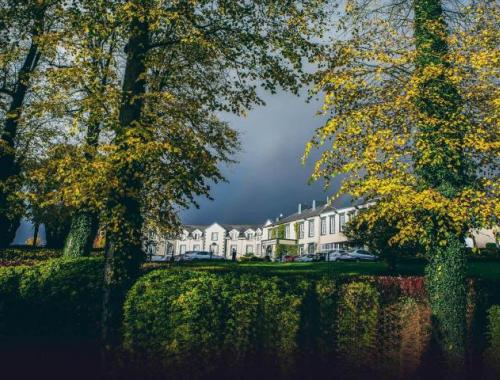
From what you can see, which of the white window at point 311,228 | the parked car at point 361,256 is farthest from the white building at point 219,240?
the parked car at point 361,256

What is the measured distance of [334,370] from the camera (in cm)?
853

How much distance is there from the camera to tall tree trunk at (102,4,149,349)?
358 inches

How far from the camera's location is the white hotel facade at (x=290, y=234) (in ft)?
220

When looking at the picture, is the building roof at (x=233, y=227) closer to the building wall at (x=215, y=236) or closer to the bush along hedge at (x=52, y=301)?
the building wall at (x=215, y=236)

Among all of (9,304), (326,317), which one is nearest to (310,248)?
(9,304)

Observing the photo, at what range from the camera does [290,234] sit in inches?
3243

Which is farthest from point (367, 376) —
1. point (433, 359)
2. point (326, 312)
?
point (433, 359)

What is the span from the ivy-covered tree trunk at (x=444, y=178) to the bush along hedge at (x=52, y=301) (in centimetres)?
788

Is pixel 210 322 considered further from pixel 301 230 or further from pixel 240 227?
pixel 240 227

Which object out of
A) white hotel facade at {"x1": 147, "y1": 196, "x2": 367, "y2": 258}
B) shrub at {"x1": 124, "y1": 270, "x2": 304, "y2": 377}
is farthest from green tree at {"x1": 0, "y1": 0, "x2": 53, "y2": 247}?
white hotel facade at {"x1": 147, "y1": 196, "x2": 367, "y2": 258}

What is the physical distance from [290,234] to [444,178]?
237 feet

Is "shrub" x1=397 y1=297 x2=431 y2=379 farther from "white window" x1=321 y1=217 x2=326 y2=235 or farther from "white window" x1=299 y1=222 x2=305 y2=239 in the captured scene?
"white window" x1=299 y1=222 x2=305 y2=239

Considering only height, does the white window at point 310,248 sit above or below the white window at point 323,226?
below

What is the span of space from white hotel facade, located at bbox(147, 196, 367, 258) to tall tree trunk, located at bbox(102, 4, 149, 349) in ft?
112
